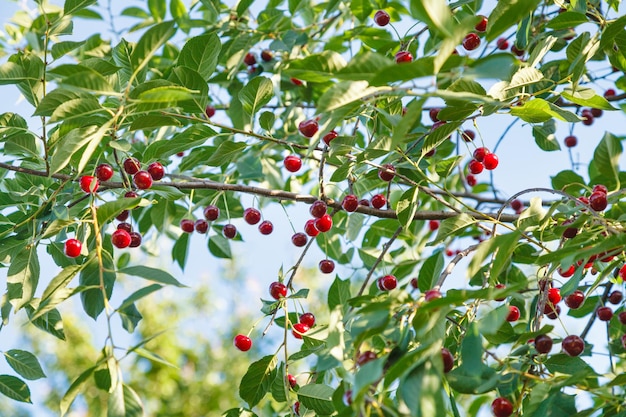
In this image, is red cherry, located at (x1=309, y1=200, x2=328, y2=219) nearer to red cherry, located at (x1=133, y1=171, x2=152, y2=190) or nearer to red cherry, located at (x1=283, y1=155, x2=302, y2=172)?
red cherry, located at (x1=283, y1=155, x2=302, y2=172)

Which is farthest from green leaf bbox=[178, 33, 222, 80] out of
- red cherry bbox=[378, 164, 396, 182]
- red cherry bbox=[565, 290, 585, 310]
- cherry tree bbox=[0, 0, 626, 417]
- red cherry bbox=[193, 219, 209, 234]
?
red cherry bbox=[565, 290, 585, 310]

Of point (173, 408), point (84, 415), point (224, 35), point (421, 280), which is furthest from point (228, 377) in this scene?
point (421, 280)

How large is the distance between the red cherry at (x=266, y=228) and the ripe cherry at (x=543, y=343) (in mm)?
1094

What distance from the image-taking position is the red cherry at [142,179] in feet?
4.88

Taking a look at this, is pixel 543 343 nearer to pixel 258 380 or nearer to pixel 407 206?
pixel 407 206

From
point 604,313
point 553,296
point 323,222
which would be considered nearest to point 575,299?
point 553,296

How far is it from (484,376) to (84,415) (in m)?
9.54

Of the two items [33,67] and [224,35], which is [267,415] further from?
[224,35]

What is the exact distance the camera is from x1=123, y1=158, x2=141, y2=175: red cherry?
1.54m

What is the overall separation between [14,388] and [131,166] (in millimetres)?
539

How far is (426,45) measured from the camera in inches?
91.2

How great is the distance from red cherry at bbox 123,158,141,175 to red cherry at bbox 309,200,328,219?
1.47 ft

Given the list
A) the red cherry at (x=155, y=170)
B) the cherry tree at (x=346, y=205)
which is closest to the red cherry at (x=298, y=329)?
the cherry tree at (x=346, y=205)

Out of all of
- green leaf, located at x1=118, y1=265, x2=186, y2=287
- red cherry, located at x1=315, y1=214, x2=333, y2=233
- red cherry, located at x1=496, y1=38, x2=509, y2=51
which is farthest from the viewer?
red cherry, located at x1=496, y1=38, x2=509, y2=51
